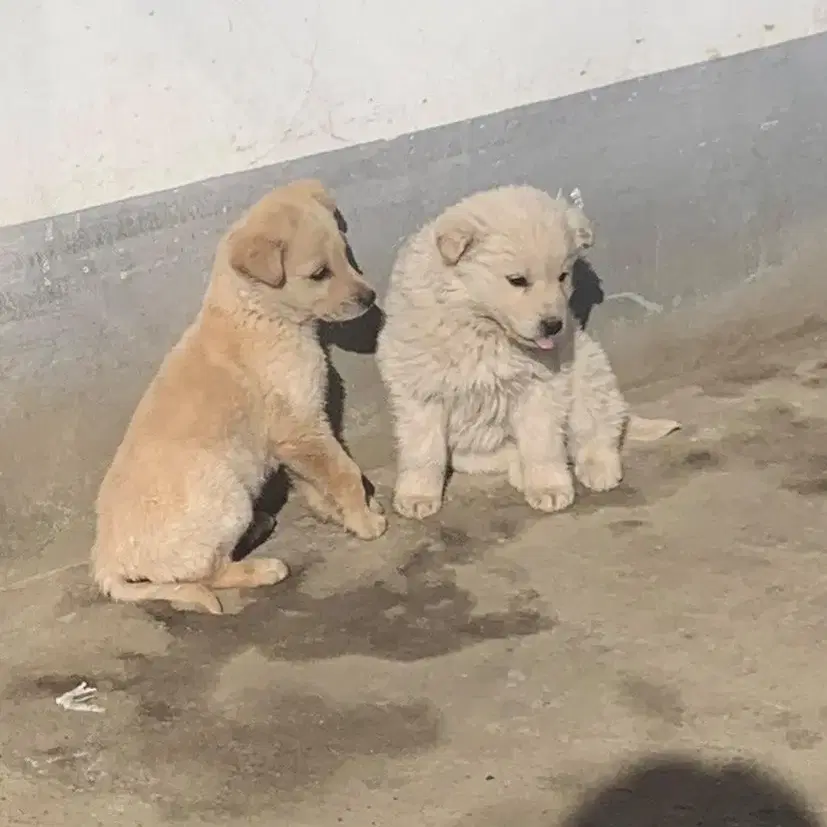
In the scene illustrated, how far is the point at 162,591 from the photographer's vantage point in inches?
116

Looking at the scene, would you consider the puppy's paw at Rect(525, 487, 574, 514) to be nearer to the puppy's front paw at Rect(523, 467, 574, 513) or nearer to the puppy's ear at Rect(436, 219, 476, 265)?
the puppy's front paw at Rect(523, 467, 574, 513)

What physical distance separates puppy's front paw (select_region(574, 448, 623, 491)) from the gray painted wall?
2.17 feet

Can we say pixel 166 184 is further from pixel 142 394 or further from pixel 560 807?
pixel 560 807

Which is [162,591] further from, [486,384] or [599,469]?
[599,469]

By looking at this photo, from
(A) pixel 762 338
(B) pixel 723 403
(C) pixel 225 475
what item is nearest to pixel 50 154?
(C) pixel 225 475

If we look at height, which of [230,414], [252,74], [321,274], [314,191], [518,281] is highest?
[252,74]

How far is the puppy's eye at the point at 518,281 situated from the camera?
2.97 m

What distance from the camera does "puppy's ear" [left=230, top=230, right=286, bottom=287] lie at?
2875 mm

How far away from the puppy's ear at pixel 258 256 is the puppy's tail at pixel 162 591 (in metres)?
0.84

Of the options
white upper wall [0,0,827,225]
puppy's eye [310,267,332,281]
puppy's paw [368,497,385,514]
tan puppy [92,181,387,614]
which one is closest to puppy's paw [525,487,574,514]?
puppy's paw [368,497,385,514]

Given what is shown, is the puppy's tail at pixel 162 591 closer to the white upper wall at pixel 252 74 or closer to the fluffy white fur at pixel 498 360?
the fluffy white fur at pixel 498 360

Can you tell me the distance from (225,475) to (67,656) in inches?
24.2

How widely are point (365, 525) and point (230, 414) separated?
0.54 metres

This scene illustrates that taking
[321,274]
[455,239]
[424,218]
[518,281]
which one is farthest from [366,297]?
[424,218]
